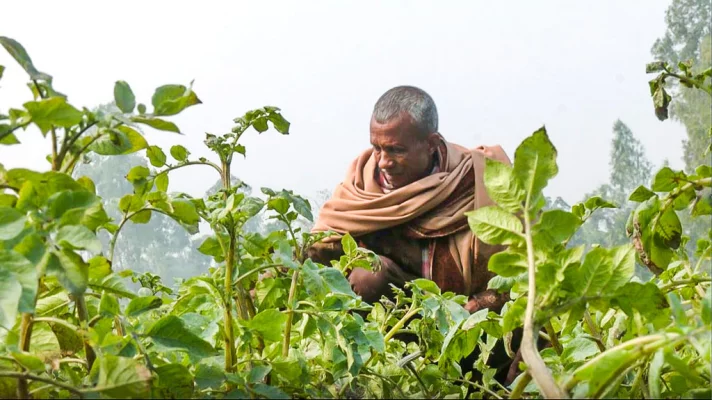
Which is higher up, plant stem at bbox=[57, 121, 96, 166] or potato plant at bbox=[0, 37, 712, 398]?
plant stem at bbox=[57, 121, 96, 166]

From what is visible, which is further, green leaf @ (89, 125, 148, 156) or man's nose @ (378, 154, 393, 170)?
man's nose @ (378, 154, 393, 170)

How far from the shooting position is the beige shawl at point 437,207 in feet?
6.26

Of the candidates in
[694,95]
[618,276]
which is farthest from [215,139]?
[694,95]

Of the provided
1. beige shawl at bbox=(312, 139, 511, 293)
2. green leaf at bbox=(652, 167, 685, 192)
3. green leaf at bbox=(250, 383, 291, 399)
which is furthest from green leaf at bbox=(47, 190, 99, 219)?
beige shawl at bbox=(312, 139, 511, 293)

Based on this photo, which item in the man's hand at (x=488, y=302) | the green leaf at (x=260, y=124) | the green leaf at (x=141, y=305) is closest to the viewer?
the green leaf at (x=141, y=305)

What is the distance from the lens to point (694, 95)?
1552cm

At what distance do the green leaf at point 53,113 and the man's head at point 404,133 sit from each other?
5.24 ft

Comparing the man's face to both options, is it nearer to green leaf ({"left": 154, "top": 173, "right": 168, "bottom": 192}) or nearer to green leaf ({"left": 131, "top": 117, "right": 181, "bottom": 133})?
green leaf ({"left": 154, "top": 173, "right": 168, "bottom": 192})

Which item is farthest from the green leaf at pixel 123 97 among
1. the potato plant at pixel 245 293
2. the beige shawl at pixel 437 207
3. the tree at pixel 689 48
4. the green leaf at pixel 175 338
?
the tree at pixel 689 48

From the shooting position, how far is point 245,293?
2.16ft

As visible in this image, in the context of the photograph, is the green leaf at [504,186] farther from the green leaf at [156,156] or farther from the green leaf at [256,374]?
the green leaf at [156,156]

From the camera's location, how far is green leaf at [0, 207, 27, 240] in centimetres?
35

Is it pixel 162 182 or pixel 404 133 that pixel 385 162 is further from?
pixel 162 182

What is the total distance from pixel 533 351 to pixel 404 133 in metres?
1.62
